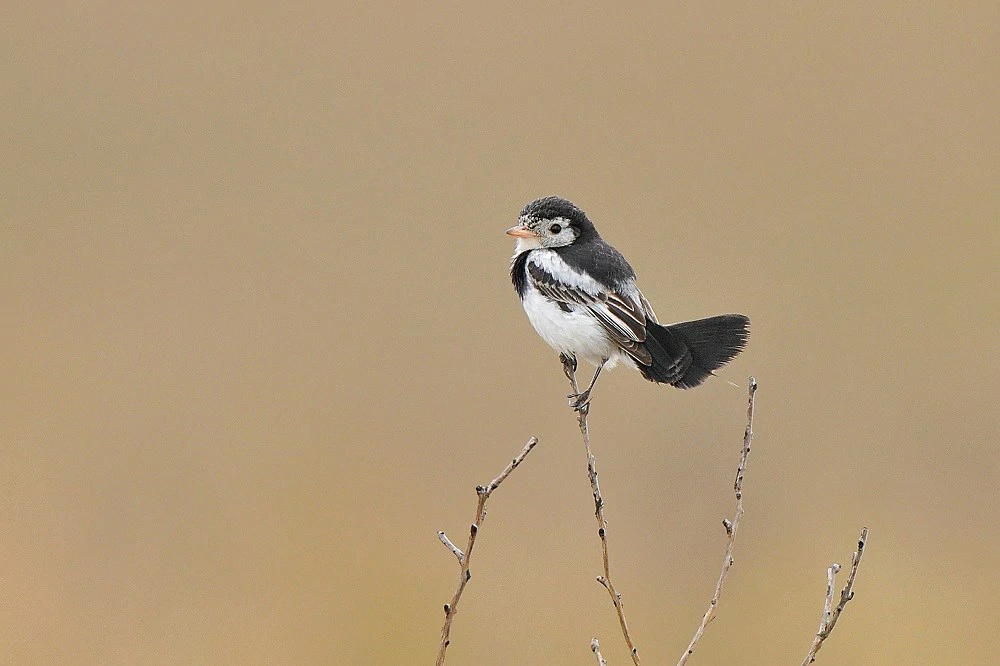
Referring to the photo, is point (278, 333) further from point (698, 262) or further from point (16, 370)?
point (698, 262)

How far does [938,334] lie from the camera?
1034 centimetres

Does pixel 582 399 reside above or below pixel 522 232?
below

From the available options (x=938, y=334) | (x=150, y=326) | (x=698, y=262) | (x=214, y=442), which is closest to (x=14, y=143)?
(x=150, y=326)

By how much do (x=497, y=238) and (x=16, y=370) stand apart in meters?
5.20

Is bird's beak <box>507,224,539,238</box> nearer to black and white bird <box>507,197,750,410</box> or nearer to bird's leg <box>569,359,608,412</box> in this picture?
black and white bird <box>507,197,750,410</box>

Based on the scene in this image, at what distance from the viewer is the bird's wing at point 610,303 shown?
468 cm

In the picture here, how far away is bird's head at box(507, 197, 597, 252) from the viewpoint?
5121mm

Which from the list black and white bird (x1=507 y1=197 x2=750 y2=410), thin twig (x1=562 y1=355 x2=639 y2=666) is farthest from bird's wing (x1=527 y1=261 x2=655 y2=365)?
thin twig (x1=562 y1=355 x2=639 y2=666)

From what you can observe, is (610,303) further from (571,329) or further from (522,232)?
(522,232)

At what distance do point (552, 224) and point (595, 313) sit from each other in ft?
1.82

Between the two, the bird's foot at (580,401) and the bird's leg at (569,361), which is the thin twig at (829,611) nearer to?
the bird's foot at (580,401)

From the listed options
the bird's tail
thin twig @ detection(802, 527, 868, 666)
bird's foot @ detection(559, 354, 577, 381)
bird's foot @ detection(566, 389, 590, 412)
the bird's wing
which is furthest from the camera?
bird's foot @ detection(559, 354, 577, 381)

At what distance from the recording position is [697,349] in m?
4.59

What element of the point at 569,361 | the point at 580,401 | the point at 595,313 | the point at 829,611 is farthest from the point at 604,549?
the point at 569,361
